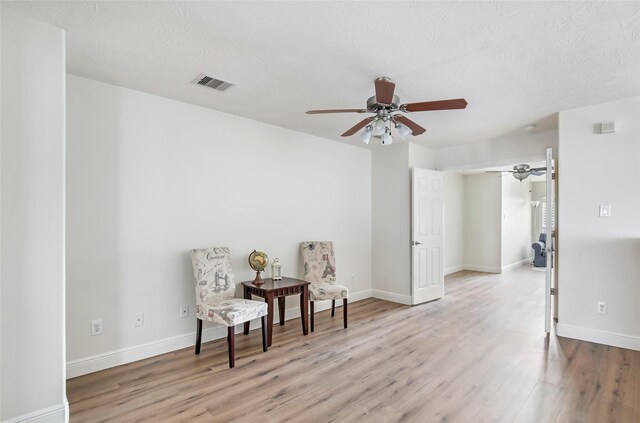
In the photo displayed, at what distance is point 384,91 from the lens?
7.79 feet

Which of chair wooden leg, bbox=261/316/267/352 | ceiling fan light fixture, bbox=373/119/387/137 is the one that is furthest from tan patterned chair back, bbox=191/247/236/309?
ceiling fan light fixture, bbox=373/119/387/137

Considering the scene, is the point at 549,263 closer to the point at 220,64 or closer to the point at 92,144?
the point at 220,64

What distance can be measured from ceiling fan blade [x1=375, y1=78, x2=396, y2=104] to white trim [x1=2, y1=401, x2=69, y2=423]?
9.68 ft

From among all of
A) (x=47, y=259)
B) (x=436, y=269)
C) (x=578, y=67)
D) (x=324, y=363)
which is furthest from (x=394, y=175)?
(x=47, y=259)

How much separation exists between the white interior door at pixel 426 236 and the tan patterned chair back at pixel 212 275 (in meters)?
2.79

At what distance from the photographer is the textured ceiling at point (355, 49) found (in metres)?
1.85

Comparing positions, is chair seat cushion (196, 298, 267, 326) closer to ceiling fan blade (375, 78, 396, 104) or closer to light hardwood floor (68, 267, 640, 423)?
light hardwood floor (68, 267, 640, 423)

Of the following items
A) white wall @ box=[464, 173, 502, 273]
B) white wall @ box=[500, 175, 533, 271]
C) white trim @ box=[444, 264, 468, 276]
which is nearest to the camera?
white trim @ box=[444, 264, 468, 276]

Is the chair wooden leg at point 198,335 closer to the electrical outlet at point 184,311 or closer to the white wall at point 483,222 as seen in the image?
the electrical outlet at point 184,311

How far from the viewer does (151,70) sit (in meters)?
2.62

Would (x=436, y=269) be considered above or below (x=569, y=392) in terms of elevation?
above

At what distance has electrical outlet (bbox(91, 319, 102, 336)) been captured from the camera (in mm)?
2762

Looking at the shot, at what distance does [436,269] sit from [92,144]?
4759 mm

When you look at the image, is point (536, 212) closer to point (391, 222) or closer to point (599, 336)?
point (391, 222)
